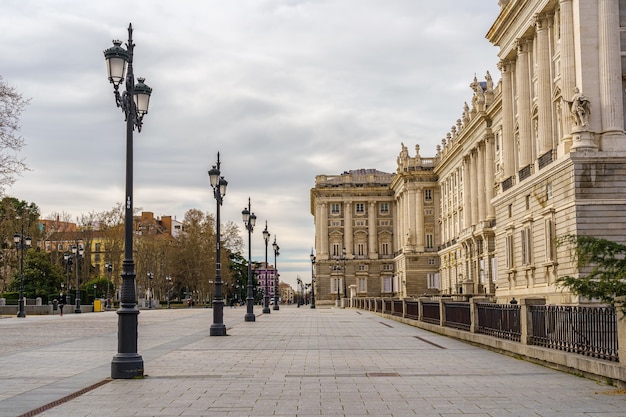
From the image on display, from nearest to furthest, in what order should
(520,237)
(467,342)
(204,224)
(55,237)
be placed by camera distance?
(467,342), (520,237), (55,237), (204,224)

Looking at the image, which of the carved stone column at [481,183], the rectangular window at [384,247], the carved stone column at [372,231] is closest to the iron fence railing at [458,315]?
the carved stone column at [481,183]

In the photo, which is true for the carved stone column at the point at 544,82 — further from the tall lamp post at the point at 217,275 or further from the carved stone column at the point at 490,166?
the carved stone column at the point at 490,166

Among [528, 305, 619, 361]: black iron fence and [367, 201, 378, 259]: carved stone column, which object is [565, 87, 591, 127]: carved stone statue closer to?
[528, 305, 619, 361]: black iron fence

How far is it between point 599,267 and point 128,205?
848 cm

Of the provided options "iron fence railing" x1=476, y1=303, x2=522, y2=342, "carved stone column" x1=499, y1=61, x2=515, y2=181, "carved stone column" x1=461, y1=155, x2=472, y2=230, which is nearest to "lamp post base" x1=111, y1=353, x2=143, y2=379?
"iron fence railing" x1=476, y1=303, x2=522, y2=342

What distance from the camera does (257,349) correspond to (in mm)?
20250

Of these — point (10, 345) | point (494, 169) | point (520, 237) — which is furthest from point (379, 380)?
point (494, 169)

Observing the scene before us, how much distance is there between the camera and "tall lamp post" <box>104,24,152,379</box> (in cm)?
1353

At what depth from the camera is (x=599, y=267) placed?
1037cm

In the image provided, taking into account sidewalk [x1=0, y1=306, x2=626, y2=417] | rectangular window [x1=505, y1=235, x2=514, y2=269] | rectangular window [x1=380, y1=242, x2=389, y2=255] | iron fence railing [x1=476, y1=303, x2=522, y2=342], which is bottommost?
sidewalk [x1=0, y1=306, x2=626, y2=417]

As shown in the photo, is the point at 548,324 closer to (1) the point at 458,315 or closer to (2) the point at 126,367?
(2) the point at 126,367

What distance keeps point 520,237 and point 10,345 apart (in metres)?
31.2

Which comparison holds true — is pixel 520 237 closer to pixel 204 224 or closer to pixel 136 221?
pixel 204 224

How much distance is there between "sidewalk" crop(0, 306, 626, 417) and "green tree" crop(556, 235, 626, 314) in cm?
148
